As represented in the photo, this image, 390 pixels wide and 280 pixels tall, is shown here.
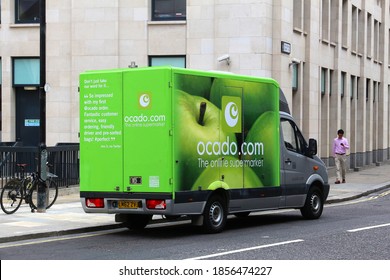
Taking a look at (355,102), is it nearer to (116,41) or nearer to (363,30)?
(363,30)

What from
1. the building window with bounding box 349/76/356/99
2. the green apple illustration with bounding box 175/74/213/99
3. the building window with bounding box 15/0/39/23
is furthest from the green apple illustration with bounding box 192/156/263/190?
the building window with bounding box 349/76/356/99

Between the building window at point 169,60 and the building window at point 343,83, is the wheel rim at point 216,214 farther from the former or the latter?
the building window at point 343,83

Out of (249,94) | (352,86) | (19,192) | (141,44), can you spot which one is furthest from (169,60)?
(352,86)

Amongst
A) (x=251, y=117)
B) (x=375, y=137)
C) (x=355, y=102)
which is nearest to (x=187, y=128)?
(x=251, y=117)

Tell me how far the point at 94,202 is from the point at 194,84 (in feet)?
Answer: 9.31

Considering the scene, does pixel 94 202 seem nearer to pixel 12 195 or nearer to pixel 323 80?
pixel 12 195

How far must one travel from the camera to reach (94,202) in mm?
14047

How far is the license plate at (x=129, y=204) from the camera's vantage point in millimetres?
13492

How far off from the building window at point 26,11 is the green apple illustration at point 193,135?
15.0 m

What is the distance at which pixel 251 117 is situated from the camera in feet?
49.1

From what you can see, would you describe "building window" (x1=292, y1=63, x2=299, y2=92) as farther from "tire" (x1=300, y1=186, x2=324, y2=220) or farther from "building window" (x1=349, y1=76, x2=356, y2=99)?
"tire" (x1=300, y1=186, x2=324, y2=220)

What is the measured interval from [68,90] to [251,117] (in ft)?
42.7

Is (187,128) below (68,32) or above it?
below

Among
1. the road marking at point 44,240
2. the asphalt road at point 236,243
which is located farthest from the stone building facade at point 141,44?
the road marking at point 44,240
